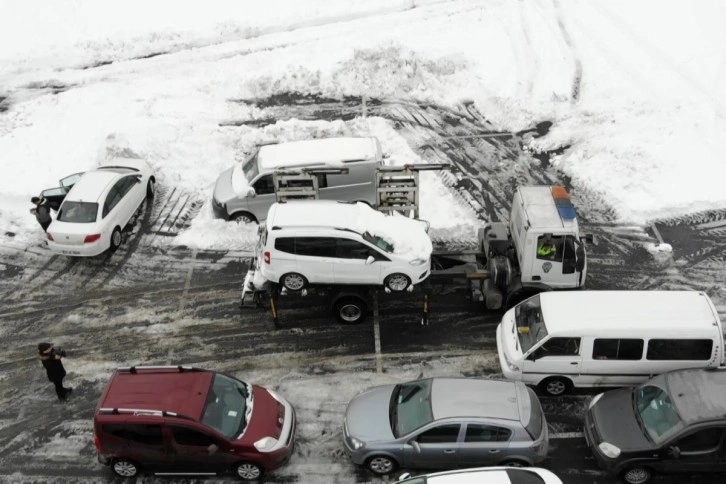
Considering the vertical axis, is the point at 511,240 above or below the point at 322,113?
below

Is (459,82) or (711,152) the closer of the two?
(711,152)

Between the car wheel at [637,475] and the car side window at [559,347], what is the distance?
7.20ft

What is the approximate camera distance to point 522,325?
1304 centimetres

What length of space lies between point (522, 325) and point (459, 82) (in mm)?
12387

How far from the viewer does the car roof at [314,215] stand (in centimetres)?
1393

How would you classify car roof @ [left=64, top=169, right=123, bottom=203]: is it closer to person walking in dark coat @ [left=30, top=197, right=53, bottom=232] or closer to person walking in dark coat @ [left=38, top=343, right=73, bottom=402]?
person walking in dark coat @ [left=30, top=197, right=53, bottom=232]

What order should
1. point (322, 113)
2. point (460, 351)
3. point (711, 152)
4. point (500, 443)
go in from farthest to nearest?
point (322, 113), point (711, 152), point (460, 351), point (500, 443)

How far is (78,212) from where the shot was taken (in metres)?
16.9

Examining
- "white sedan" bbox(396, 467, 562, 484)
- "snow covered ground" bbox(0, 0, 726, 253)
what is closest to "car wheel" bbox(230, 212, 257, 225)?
"snow covered ground" bbox(0, 0, 726, 253)

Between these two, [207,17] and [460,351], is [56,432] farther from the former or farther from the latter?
[207,17]

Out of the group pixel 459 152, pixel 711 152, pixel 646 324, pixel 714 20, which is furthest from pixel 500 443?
pixel 714 20

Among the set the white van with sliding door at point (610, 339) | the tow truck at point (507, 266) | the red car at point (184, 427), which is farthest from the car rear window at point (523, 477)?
the tow truck at point (507, 266)

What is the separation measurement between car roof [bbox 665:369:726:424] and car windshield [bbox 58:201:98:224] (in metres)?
13.6

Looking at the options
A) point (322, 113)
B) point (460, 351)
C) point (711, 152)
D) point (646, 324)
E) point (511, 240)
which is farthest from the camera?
point (322, 113)
